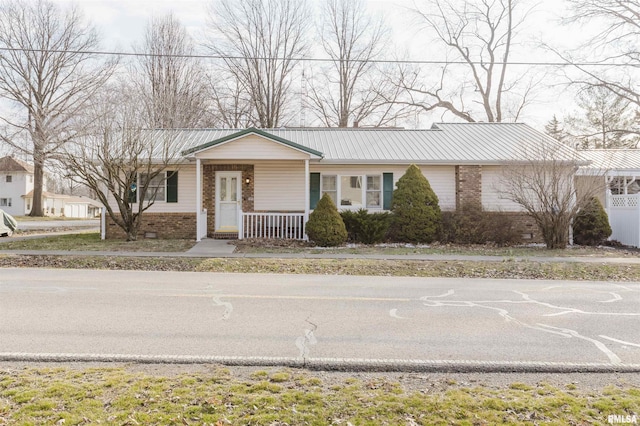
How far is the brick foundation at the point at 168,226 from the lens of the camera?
1836 centimetres

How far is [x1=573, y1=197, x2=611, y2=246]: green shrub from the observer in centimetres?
1727

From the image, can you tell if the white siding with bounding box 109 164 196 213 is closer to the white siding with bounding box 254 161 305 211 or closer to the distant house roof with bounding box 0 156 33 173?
the white siding with bounding box 254 161 305 211

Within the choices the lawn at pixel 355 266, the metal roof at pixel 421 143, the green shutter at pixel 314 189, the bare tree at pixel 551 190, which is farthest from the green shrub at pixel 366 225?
the bare tree at pixel 551 190

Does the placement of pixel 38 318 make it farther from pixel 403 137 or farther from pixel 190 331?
pixel 403 137

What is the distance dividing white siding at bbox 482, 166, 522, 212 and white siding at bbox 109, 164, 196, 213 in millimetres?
11792

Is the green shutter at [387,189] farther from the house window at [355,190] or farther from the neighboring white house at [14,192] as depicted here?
the neighboring white house at [14,192]

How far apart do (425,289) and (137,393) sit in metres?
6.59

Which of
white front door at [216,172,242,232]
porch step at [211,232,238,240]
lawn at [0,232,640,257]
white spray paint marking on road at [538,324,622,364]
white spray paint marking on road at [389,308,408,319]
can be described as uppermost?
white front door at [216,172,242,232]

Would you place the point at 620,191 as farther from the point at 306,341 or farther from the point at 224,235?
the point at 306,341

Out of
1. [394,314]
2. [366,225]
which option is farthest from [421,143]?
[394,314]

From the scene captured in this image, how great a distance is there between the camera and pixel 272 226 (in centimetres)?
1805

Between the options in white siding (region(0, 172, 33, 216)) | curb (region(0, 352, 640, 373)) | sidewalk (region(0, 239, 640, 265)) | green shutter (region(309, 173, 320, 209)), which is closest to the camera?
curb (region(0, 352, 640, 373))

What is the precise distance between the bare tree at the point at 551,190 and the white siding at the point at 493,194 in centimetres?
202

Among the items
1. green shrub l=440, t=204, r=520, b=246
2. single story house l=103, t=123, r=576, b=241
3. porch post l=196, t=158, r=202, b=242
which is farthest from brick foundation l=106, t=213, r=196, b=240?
green shrub l=440, t=204, r=520, b=246
